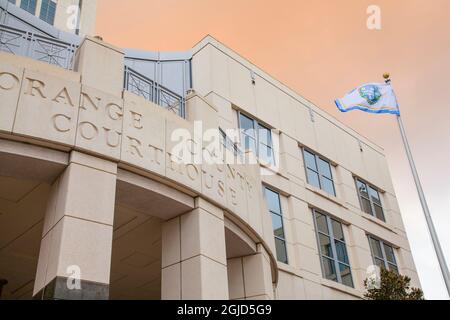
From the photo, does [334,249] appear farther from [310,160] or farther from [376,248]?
[310,160]

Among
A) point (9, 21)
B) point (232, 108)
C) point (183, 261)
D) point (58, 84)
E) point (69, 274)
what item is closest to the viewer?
point (69, 274)

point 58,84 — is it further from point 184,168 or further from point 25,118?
point 184,168

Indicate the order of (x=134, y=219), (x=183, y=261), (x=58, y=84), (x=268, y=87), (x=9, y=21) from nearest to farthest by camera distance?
(x=58, y=84) → (x=183, y=261) → (x=134, y=219) → (x=9, y=21) → (x=268, y=87)

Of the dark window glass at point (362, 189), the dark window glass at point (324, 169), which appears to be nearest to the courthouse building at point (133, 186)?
the dark window glass at point (324, 169)

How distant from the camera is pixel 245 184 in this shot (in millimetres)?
12539

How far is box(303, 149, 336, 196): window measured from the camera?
73.8ft

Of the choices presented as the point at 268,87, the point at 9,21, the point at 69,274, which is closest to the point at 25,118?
the point at 69,274

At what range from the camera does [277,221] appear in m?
19.1

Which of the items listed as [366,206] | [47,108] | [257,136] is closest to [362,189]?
[366,206]

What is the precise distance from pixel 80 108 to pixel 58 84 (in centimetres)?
58

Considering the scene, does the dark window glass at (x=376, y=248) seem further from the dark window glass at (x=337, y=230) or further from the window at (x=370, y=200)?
the dark window glass at (x=337, y=230)

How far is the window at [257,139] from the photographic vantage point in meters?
19.7

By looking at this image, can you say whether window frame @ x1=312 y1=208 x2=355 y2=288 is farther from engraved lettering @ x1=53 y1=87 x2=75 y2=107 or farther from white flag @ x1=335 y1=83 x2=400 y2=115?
engraved lettering @ x1=53 y1=87 x2=75 y2=107

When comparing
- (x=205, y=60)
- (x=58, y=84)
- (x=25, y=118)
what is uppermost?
(x=205, y=60)
